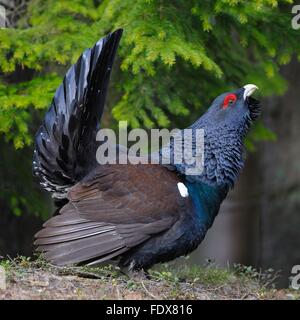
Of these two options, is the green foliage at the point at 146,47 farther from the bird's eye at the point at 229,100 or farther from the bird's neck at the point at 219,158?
the bird's neck at the point at 219,158

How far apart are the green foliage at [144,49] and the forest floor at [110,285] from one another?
1724 mm

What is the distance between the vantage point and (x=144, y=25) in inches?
266

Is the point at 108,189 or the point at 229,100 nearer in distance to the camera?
the point at 108,189

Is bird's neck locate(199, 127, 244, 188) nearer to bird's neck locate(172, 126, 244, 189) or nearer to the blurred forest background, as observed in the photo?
bird's neck locate(172, 126, 244, 189)

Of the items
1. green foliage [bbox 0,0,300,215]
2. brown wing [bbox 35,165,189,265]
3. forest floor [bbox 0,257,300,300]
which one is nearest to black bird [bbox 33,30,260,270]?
brown wing [bbox 35,165,189,265]

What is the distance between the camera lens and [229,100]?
659cm

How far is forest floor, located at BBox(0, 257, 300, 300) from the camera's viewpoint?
5.43 metres

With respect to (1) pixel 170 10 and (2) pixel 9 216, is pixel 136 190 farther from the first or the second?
(2) pixel 9 216

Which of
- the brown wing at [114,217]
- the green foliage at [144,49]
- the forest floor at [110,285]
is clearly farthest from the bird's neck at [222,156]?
the forest floor at [110,285]

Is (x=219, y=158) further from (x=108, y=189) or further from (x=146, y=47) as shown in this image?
(x=146, y=47)

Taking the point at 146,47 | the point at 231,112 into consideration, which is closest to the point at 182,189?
the point at 231,112

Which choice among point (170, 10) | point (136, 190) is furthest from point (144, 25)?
point (136, 190)

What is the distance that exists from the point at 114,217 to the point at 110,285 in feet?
1.97
